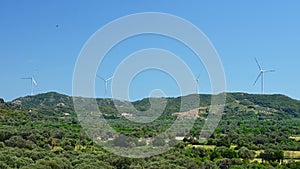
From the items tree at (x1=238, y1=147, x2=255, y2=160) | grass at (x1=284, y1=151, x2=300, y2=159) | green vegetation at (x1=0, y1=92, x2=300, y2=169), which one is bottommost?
grass at (x1=284, y1=151, x2=300, y2=159)

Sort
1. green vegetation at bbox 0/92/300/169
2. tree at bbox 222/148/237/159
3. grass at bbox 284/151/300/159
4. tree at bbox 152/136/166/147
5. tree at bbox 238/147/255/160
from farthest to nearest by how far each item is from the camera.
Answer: tree at bbox 152/136/166/147
grass at bbox 284/151/300/159
tree at bbox 238/147/255/160
tree at bbox 222/148/237/159
green vegetation at bbox 0/92/300/169

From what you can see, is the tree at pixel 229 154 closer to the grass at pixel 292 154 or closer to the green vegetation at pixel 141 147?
the green vegetation at pixel 141 147

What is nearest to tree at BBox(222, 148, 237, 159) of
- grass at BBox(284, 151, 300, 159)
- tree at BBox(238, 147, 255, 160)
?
tree at BBox(238, 147, 255, 160)

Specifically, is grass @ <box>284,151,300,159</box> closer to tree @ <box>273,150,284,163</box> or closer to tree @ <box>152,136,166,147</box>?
tree @ <box>273,150,284,163</box>

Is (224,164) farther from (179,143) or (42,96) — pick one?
(42,96)

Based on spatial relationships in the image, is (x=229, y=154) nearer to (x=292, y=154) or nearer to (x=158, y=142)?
(x=292, y=154)

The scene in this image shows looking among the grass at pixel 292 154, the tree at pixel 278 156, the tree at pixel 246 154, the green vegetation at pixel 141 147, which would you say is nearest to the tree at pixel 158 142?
the green vegetation at pixel 141 147

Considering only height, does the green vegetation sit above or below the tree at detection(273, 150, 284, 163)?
above

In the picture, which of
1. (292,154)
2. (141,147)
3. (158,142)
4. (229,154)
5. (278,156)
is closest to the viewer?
(278,156)

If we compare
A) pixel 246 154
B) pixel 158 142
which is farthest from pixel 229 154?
pixel 158 142

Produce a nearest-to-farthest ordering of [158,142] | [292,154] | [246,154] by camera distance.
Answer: [246,154], [292,154], [158,142]

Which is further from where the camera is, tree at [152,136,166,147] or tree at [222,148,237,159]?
tree at [152,136,166,147]
